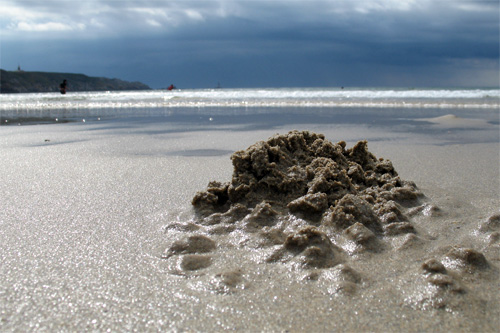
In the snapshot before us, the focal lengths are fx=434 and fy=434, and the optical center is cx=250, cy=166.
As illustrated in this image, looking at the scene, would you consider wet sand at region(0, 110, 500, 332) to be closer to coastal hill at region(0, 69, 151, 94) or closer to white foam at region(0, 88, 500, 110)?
white foam at region(0, 88, 500, 110)

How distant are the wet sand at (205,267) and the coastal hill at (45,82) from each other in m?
64.7

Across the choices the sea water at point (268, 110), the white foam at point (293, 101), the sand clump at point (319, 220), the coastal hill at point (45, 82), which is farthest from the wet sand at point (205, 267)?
the coastal hill at point (45, 82)

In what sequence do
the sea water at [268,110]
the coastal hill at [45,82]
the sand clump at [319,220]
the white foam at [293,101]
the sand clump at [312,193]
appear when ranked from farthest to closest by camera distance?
the coastal hill at [45,82] → the white foam at [293,101] → the sea water at [268,110] → the sand clump at [312,193] → the sand clump at [319,220]

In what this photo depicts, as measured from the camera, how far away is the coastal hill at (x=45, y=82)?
61.8 m

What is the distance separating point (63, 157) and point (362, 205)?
3.07 m

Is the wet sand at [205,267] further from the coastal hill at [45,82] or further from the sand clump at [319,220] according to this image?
the coastal hill at [45,82]

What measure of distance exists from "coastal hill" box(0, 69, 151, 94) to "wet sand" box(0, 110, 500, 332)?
6469cm

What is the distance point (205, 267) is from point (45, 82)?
3109 inches

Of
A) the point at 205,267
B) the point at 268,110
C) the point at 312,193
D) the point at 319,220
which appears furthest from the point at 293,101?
the point at 205,267

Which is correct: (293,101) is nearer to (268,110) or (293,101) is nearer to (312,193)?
(268,110)

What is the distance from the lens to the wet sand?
1298mm

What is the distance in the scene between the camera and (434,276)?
147cm

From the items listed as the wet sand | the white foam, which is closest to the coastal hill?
the white foam

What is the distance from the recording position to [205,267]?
1.65m
